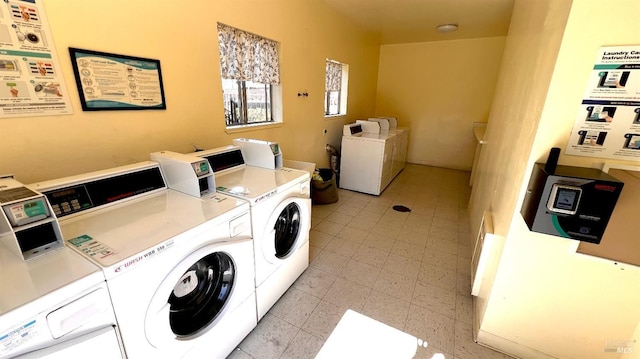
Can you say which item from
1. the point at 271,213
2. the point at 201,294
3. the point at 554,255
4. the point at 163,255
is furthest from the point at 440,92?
the point at 163,255

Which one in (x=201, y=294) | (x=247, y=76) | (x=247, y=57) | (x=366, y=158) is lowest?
(x=201, y=294)

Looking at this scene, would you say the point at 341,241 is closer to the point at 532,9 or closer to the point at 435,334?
the point at 435,334

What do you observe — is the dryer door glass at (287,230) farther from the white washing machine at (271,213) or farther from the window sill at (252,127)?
the window sill at (252,127)

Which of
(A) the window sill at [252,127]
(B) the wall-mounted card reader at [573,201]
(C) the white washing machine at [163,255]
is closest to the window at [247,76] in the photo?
(A) the window sill at [252,127]

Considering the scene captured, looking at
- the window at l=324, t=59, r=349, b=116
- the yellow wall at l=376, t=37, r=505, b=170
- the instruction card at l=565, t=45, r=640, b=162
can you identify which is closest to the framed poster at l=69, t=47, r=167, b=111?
the instruction card at l=565, t=45, r=640, b=162

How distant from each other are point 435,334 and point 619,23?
6.12 ft

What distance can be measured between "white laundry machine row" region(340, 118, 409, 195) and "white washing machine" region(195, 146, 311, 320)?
2.13 meters

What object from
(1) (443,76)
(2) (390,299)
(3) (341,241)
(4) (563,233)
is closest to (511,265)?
(4) (563,233)

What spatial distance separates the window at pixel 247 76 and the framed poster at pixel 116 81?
0.69 metres

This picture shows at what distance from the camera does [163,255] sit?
104 cm

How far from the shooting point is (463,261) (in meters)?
2.53

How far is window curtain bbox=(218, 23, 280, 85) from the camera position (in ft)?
7.89

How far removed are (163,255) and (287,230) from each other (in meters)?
1.10

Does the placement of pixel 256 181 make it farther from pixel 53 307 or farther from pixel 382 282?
pixel 382 282
